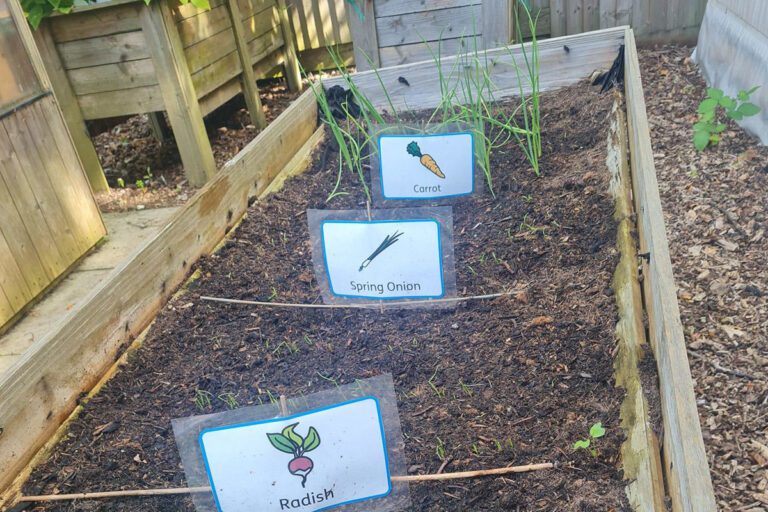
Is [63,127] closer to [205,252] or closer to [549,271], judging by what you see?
[205,252]

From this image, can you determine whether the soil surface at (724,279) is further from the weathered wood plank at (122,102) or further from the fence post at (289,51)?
the fence post at (289,51)

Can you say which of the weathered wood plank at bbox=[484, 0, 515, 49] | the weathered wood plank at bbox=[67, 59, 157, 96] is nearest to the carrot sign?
the weathered wood plank at bbox=[484, 0, 515, 49]

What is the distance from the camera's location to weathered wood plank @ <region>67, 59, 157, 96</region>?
338 centimetres

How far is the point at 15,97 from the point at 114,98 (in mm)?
875

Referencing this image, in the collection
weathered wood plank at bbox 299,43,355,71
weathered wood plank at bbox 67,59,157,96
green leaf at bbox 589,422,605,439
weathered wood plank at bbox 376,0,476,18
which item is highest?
weathered wood plank at bbox 376,0,476,18

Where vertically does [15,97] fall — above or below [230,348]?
above

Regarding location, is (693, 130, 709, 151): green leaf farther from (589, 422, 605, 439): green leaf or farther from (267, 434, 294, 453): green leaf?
(267, 434, 294, 453): green leaf

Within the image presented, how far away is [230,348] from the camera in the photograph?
1.50 metres

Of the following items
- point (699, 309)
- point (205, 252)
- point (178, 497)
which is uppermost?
point (205, 252)

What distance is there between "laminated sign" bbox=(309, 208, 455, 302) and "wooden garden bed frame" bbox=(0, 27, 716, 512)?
1.33ft

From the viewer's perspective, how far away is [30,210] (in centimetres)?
269

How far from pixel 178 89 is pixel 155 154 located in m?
0.97

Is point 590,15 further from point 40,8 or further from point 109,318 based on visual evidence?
point 109,318

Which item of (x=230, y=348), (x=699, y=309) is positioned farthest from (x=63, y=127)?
(x=699, y=309)
